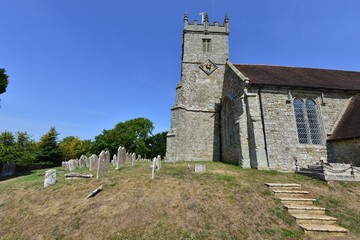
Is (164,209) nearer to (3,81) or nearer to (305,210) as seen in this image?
(305,210)

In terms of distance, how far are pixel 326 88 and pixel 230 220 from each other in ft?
47.5

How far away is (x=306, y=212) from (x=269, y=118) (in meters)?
7.98

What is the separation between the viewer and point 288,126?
1336 cm

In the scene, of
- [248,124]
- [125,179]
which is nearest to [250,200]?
[125,179]

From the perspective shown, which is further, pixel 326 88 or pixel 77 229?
pixel 326 88

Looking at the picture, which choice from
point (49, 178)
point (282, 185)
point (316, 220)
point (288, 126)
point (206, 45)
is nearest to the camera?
point (316, 220)

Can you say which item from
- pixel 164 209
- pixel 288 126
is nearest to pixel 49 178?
pixel 164 209

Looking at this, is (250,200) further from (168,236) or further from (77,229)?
(77,229)

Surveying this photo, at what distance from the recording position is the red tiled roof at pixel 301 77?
1448 cm

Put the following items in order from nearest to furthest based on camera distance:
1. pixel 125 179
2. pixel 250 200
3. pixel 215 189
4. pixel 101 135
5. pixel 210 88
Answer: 1. pixel 250 200
2. pixel 215 189
3. pixel 125 179
4. pixel 210 88
5. pixel 101 135

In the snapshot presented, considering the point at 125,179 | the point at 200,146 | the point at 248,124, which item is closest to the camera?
the point at 125,179

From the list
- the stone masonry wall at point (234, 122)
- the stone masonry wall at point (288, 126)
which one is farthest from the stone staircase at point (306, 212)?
the stone masonry wall at point (234, 122)

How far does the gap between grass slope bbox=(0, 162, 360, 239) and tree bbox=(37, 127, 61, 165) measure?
22.9 meters

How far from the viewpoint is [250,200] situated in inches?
282
